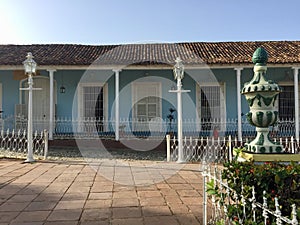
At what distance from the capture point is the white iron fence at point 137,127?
10875mm

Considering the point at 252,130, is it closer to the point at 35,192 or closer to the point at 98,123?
the point at 98,123

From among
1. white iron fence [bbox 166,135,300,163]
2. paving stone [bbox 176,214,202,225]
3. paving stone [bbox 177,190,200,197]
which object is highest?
white iron fence [bbox 166,135,300,163]

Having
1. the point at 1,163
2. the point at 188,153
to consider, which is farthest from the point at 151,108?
the point at 1,163

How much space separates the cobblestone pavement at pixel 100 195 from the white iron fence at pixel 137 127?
4281 millimetres

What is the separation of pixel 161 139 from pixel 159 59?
3294mm

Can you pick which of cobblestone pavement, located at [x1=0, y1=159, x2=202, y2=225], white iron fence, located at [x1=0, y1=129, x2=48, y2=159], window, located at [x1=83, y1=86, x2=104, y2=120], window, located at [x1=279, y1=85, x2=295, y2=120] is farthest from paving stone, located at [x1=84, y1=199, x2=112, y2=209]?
window, located at [x1=279, y1=85, x2=295, y2=120]

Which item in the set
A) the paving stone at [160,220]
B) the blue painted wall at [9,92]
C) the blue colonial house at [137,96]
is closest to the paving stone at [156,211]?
the paving stone at [160,220]

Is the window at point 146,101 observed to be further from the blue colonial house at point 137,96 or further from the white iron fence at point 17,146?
the white iron fence at point 17,146

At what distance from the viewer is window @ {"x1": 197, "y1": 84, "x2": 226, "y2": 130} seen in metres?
11.7

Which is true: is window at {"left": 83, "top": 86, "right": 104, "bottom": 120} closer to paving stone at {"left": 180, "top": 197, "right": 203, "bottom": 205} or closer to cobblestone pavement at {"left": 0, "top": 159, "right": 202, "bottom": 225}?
cobblestone pavement at {"left": 0, "top": 159, "right": 202, "bottom": 225}

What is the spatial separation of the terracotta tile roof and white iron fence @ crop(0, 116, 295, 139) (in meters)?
2.47

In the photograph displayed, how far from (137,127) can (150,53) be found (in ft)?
11.5

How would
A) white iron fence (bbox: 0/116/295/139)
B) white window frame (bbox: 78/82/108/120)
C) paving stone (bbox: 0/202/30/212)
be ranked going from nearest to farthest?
paving stone (bbox: 0/202/30/212) → white iron fence (bbox: 0/116/295/139) → white window frame (bbox: 78/82/108/120)

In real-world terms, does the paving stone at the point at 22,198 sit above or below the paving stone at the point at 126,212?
above
